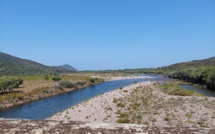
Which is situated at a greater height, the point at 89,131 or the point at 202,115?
the point at 89,131

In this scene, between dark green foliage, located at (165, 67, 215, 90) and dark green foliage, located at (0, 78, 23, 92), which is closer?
dark green foliage, located at (0, 78, 23, 92)

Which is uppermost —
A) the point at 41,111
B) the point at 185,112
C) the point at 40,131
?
the point at 40,131

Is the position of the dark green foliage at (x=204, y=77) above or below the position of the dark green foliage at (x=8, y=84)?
above

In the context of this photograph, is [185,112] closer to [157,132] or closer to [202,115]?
[202,115]

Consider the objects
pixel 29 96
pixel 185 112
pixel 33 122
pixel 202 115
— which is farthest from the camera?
pixel 29 96

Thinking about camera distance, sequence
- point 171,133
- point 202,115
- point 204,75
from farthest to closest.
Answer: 1. point 204,75
2. point 202,115
3. point 171,133

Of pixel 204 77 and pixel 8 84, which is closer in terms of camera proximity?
pixel 8 84

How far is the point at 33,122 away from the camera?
14.8 ft

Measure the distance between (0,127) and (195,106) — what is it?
2931 centimetres

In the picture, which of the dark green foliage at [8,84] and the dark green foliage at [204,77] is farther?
the dark green foliage at [204,77]

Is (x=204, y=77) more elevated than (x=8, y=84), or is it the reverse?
(x=204, y=77)

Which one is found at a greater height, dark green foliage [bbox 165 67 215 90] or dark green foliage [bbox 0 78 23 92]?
dark green foliage [bbox 165 67 215 90]

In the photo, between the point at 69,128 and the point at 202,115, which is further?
the point at 202,115

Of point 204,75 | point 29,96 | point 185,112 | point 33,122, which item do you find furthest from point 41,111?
point 204,75
